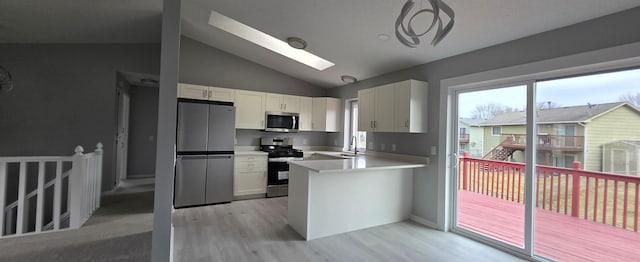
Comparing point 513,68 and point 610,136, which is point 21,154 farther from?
point 610,136

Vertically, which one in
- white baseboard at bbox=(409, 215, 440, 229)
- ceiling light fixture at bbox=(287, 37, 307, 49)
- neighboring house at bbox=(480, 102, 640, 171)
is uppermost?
ceiling light fixture at bbox=(287, 37, 307, 49)

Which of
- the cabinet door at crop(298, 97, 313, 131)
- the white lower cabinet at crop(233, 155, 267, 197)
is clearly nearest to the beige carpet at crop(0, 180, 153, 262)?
the white lower cabinet at crop(233, 155, 267, 197)

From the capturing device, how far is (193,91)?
4512 millimetres

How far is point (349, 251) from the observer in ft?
9.04

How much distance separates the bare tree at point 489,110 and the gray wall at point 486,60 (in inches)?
16.0

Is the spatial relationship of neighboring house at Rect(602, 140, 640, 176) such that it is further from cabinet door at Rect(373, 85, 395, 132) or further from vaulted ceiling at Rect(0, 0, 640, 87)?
cabinet door at Rect(373, 85, 395, 132)

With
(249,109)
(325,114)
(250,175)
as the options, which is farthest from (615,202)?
(249,109)

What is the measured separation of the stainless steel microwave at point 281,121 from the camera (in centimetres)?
519

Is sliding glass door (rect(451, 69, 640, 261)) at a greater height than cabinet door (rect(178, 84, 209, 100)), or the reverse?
cabinet door (rect(178, 84, 209, 100))

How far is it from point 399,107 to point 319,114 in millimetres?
2241

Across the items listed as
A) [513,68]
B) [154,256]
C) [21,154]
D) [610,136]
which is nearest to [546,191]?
[610,136]

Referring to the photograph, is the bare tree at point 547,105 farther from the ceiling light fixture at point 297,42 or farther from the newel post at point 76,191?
the newel post at point 76,191

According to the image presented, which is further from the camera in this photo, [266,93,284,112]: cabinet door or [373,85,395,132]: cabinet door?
[266,93,284,112]: cabinet door

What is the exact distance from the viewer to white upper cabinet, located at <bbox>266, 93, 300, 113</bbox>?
519 cm
